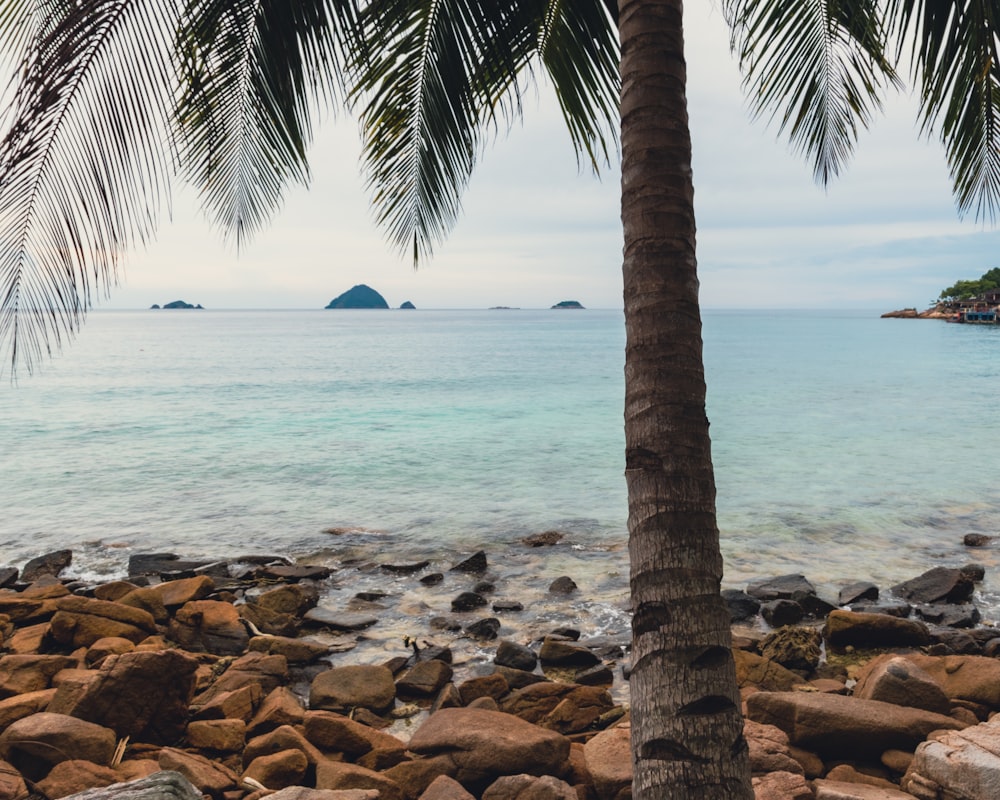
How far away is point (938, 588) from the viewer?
302 inches

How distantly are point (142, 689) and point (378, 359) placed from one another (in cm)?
5105

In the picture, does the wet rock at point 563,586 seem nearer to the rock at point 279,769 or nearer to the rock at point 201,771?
the rock at point 279,769

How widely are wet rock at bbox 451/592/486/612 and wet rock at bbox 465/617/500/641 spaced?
620 mm

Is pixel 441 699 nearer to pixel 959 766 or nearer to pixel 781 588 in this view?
pixel 959 766

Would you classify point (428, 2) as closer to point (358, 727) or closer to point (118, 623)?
point (358, 727)

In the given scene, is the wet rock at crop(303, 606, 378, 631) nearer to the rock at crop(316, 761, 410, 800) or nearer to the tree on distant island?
the rock at crop(316, 761, 410, 800)

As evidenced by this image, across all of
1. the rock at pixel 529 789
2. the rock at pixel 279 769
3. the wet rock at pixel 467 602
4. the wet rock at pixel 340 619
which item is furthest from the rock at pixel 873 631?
the rock at pixel 279 769

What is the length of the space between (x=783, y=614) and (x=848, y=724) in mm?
3111

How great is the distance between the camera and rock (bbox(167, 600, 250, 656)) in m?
6.48

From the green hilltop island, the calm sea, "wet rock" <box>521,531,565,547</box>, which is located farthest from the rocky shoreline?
the green hilltop island

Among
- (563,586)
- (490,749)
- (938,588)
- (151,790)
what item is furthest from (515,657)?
(938,588)

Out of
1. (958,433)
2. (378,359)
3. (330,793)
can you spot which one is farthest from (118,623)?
(378,359)

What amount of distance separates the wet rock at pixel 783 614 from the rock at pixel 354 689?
357 centimetres

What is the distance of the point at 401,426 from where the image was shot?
22.9 m
